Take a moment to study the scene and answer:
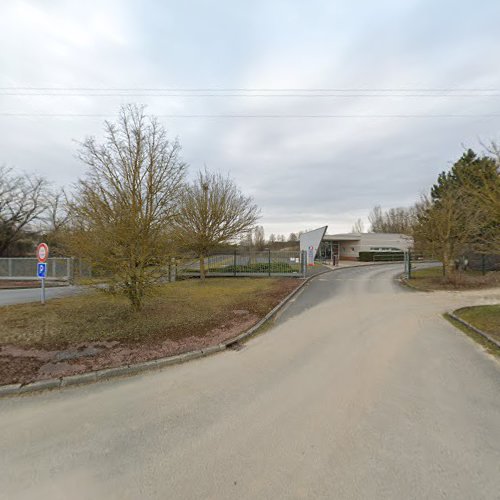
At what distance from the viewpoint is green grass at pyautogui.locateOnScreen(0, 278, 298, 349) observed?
19.9ft

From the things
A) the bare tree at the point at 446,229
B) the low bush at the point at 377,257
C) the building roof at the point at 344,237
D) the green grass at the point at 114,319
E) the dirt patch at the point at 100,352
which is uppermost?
the building roof at the point at 344,237

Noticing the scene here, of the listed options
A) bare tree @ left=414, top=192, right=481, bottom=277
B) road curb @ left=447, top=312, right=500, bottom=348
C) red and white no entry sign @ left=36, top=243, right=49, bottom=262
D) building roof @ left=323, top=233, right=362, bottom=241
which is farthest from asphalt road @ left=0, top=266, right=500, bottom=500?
building roof @ left=323, top=233, right=362, bottom=241

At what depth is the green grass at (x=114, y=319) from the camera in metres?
6.07

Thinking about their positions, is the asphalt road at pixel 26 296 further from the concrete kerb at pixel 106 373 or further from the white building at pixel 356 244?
the white building at pixel 356 244

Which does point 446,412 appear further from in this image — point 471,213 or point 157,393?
point 471,213

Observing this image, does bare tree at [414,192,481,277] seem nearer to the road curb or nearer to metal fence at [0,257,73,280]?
the road curb

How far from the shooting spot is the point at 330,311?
898 cm

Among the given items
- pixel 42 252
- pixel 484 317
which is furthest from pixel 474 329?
pixel 42 252

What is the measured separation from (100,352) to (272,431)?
392 cm

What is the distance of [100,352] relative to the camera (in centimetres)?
527

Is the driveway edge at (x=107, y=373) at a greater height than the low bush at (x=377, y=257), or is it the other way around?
the low bush at (x=377, y=257)

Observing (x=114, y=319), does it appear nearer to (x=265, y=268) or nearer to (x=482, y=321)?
(x=482, y=321)

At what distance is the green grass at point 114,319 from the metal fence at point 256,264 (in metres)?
7.55

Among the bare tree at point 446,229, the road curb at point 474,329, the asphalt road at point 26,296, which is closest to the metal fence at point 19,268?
the asphalt road at point 26,296
